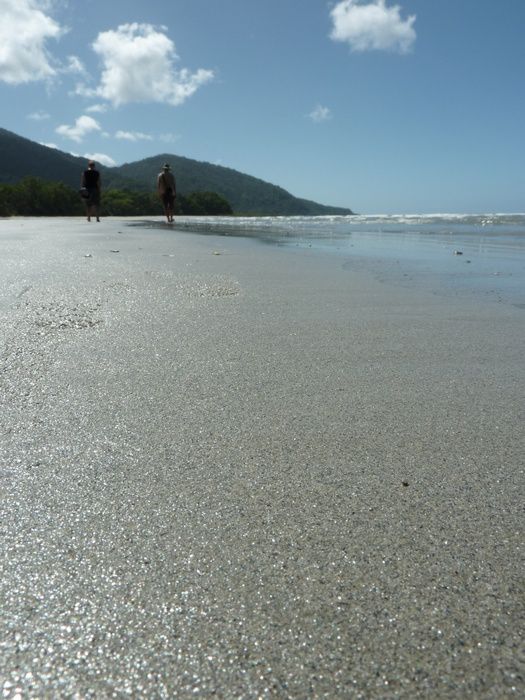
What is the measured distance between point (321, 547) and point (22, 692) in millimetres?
478

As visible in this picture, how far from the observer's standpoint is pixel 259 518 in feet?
3.31

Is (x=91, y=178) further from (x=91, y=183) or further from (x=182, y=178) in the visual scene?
(x=182, y=178)

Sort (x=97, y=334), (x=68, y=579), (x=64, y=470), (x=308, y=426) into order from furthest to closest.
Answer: (x=97, y=334) → (x=308, y=426) → (x=64, y=470) → (x=68, y=579)

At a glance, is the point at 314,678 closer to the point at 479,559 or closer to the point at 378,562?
the point at 378,562

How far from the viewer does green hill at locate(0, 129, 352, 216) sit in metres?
103

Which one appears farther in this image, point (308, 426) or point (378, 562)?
point (308, 426)

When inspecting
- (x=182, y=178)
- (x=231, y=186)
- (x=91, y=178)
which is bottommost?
(x=91, y=178)

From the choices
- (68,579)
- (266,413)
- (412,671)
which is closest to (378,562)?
(412,671)

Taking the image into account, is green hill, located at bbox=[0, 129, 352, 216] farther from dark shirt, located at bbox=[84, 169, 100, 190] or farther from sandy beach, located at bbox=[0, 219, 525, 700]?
sandy beach, located at bbox=[0, 219, 525, 700]

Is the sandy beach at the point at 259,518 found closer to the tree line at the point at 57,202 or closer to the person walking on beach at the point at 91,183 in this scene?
the person walking on beach at the point at 91,183

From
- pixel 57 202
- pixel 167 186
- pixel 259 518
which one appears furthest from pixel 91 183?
pixel 57 202

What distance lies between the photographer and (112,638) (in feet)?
2.34

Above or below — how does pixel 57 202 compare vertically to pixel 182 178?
below

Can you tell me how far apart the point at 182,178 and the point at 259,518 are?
136303mm
